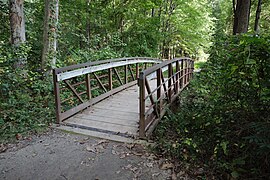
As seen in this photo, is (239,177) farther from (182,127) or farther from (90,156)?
(90,156)

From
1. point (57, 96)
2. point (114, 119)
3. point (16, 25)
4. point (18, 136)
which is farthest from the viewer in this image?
point (16, 25)

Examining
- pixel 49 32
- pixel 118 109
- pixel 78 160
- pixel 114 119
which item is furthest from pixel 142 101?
pixel 49 32

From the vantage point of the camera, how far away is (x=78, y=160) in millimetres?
2615

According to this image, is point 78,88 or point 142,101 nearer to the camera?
point 142,101

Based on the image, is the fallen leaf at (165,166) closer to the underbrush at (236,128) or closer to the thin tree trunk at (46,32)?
the underbrush at (236,128)

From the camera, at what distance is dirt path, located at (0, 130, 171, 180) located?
234 centimetres

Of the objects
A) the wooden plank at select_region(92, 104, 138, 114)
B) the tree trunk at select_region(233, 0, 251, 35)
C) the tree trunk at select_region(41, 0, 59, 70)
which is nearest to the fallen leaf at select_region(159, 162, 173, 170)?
the wooden plank at select_region(92, 104, 138, 114)

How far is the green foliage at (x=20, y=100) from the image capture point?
3.48 m

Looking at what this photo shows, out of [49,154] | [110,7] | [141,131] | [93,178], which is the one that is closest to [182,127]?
[141,131]

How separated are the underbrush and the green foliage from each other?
2.30m

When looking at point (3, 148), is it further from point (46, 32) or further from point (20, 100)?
point (46, 32)

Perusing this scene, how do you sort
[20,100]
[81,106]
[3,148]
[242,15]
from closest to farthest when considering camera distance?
[3,148] < [20,100] < [81,106] < [242,15]

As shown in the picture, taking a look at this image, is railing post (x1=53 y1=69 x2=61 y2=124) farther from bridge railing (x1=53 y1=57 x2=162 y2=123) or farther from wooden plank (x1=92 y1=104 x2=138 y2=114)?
wooden plank (x1=92 y1=104 x2=138 y2=114)

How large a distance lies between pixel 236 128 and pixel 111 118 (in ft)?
7.46
